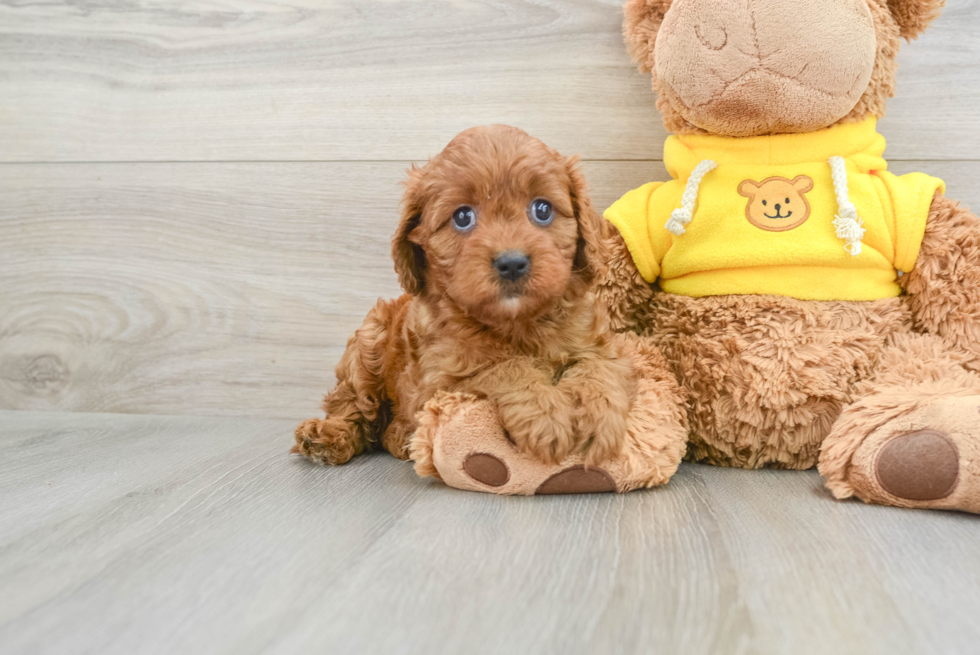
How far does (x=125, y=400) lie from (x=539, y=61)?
58.9 inches

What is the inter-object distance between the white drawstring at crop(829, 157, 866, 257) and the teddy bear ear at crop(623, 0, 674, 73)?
1.45ft

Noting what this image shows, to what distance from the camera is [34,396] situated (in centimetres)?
215

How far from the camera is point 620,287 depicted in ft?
5.08

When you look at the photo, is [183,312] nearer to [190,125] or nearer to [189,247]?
[189,247]

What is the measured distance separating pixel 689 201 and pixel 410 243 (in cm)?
56

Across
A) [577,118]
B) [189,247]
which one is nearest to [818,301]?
[577,118]

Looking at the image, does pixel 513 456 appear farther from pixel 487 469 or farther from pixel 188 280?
pixel 188 280

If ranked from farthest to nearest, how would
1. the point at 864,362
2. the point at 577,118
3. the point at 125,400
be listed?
the point at 125,400 → the point at 577,118 → the point at 864,362

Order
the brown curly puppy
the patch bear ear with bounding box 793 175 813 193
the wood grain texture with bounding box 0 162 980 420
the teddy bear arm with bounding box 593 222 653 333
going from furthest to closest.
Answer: the wood grain texture with bounding box 0 162 980 420 → the teddy bear arm with bounding box 593 222 653 333 → the patch bear ear with bounding box 793 175 813 193 → the brown curly puppy

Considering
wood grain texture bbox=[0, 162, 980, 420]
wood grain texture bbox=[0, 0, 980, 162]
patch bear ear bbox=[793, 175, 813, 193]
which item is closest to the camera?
patch bear ear bbox=[793, 175, 813, 193]

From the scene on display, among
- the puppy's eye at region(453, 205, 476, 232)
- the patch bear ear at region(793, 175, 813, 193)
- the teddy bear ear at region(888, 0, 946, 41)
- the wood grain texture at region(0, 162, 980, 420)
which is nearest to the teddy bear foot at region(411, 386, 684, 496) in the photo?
the puppy's eye at region(453, 205, 476, 232)

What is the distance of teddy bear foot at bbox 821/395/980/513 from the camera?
3.62 feet

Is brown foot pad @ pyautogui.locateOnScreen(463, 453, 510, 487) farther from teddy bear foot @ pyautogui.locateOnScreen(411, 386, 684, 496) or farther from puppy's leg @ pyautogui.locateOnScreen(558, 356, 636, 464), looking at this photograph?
puppy's leg @ pyautogui.locateOnScreen(558, 356, 636, 464)

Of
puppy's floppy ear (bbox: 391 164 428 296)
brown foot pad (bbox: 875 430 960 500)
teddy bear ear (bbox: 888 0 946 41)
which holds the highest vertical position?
teddy bear ear (bbox: 888 0 946 41)
